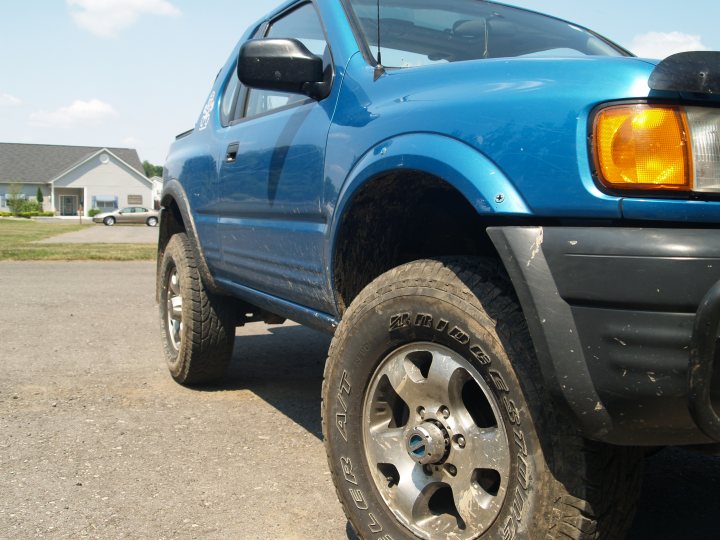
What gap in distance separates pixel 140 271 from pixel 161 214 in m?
7.36

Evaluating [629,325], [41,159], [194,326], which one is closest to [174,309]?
[194,326]

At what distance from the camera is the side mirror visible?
2.67 metres

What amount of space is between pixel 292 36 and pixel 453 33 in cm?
88

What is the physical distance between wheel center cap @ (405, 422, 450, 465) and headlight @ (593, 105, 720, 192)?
0.79 metres

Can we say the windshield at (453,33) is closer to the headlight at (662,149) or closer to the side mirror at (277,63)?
the side mirror at (277,63)

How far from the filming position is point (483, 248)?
2.53 m

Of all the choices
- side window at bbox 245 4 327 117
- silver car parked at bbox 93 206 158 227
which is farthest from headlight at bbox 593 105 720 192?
silver car parked at bbox 93 206 158 227

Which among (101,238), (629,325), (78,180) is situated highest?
(629,325)

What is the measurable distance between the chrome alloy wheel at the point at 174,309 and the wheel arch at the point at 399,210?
2095 millimetres

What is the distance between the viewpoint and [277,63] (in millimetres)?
2684

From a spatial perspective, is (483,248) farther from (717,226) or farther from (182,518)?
(182,518)

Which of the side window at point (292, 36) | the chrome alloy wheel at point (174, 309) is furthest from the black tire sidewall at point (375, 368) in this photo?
the chrome alloy wheel at point (174, 309)

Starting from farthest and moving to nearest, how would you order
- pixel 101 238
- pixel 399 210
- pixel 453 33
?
pixel 101 238 < pixel 453 33 < pixel 399 210

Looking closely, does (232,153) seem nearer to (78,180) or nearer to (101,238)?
(101,238)
